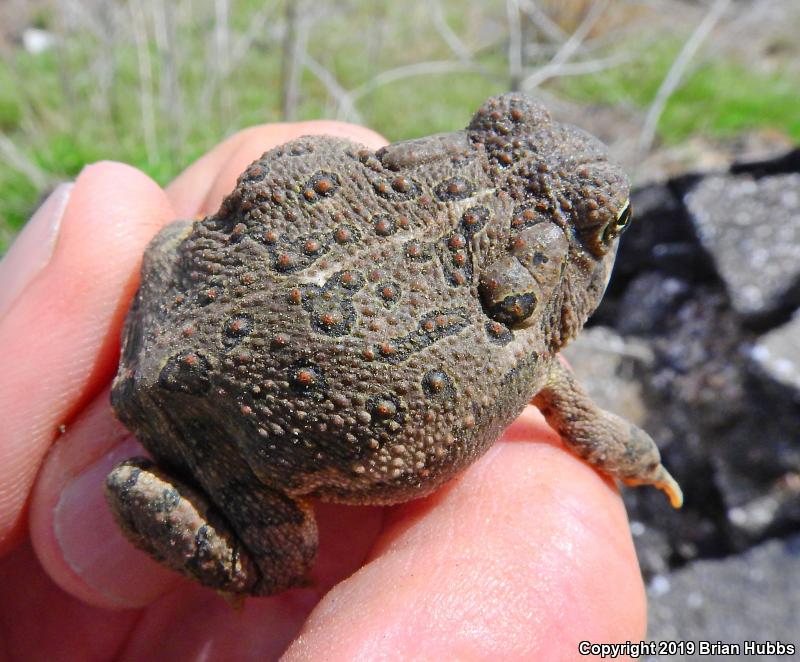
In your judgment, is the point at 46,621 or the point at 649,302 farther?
the point at 649,302

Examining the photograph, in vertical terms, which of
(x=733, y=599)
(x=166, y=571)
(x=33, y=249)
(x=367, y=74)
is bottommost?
(x=733, y=599)

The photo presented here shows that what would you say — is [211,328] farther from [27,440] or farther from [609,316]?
[609,316]

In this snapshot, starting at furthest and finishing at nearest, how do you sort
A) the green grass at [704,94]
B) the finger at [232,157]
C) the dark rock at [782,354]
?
the green grass at [704,94] → the dark rock at [782,354] → the finger at [232,157]

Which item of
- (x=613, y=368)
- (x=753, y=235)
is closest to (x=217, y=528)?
(x=613, y=368)

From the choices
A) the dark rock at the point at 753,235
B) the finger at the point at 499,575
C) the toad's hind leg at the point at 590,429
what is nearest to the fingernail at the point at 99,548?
the finger at the point at 499,575

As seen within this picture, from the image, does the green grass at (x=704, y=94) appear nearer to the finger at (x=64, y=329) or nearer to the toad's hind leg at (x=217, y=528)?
the finger at (x=64, y=329)

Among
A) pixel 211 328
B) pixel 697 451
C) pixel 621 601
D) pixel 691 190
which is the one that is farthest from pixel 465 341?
pixel 691 190

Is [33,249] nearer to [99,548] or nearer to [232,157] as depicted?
[232,157]
